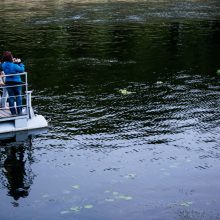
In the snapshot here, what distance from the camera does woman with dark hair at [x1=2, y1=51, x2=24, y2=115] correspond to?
17531 mm

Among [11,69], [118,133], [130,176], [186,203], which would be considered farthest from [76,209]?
[11,69]

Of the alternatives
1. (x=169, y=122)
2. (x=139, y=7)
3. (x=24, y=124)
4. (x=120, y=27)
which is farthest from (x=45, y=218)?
(x=139, y=7)

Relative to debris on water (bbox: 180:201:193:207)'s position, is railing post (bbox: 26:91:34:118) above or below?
above

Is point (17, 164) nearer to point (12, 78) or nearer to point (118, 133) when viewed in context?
point (12, 78)

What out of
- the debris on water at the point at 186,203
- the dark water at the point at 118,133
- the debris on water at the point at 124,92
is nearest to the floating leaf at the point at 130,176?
the dark water at the point at 118,133

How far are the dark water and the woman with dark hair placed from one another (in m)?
1.60

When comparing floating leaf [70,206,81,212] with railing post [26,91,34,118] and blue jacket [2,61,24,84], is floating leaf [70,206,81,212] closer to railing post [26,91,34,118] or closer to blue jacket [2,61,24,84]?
railing post [26,91,34,118]

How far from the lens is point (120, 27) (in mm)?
46750

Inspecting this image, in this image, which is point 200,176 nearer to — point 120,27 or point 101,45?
point 101,45

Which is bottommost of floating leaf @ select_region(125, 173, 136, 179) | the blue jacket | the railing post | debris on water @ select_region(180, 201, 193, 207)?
debris on water @ select_region(180, 201, 193, 207)

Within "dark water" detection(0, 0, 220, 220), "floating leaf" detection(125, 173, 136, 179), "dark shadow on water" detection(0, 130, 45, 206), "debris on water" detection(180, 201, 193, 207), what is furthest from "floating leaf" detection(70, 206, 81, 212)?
"debris on water" detection(180, 201, 193, 207)

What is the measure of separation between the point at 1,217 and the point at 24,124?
6.24 metres

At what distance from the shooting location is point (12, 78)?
703 inches

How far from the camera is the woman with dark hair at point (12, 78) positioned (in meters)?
17.5
